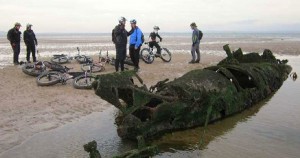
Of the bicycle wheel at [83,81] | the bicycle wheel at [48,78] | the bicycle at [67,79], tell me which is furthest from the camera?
the bicycle wheel at [48,78]

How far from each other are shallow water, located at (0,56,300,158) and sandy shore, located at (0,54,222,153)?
1.13ft

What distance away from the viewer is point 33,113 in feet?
27.8

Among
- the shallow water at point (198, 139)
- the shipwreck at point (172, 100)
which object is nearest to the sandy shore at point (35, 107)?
the shallow water at point (198, 139)

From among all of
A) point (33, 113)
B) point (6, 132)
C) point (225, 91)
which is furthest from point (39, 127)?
point (225, 91)

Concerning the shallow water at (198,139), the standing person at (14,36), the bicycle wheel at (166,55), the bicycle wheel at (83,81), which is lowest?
the shallow water at (198,139)

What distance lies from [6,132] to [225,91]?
4691 mm

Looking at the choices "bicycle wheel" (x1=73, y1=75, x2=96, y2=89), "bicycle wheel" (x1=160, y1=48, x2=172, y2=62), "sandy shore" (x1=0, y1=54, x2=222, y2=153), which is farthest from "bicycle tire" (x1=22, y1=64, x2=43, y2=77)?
"bicycle wheel" (x1=160, y1=48, x2=172, y2=62)

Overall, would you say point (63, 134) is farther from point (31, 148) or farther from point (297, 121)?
point (297, 121)

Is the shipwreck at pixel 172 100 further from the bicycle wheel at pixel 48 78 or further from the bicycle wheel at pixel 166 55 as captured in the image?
the bicycle wheel at pixel 166 55

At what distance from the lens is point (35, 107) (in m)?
9.06

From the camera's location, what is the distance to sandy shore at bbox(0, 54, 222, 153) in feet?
23.5

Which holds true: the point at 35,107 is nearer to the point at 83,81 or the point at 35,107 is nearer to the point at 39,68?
the point at 83,81

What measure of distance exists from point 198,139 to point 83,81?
635 cm

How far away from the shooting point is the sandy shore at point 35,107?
7176 mm
